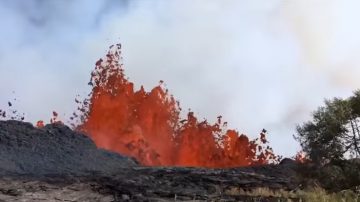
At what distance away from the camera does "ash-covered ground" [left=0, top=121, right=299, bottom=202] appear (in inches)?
952

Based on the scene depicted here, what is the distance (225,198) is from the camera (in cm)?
2372

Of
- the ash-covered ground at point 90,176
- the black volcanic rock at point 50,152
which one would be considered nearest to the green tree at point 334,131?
the ash-covered ground at point 90,176

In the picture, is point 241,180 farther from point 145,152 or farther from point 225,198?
point 145,152

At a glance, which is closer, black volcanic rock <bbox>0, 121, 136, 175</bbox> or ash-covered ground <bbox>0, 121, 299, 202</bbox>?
ash-covered ground <bbox>0, 121, 299, 202</bbox>

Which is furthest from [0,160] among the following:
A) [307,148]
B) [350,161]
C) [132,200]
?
[350,161]

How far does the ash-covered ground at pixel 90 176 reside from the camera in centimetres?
2417

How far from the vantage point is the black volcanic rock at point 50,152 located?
36812mm

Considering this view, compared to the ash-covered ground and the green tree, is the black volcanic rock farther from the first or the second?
the green tree

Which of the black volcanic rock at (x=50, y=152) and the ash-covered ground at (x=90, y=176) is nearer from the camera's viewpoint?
the ash-covered ground at (x=90, y=176)

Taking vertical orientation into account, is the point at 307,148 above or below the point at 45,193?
above

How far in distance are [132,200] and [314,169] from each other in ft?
31.4

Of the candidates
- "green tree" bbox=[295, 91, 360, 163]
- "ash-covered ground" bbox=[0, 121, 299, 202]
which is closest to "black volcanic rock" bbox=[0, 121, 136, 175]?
"ash-covered ground" bbox=[0, 121, 299, 202]

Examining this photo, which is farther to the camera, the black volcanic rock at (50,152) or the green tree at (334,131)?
the black volcanic rock at (50,152)

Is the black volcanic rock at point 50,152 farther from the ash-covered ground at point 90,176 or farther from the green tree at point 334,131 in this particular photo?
the green tree at point 334,131
